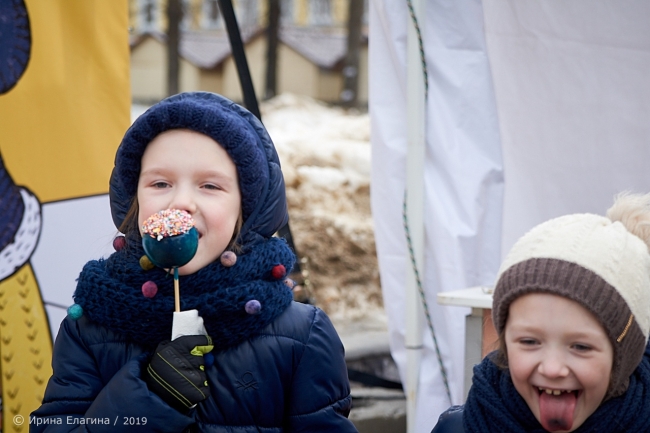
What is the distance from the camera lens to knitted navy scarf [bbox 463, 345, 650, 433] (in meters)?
1.70

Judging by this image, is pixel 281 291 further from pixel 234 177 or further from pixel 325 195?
pixel 325 195

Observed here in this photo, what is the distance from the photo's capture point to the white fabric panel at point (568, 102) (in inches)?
128

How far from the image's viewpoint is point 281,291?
6.57ft

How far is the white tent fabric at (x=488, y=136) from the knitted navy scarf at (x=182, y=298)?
5.68ft

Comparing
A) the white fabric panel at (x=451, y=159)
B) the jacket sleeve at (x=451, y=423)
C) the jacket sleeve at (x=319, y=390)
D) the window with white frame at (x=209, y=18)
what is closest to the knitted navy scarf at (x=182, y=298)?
the jacket sleeve at (x=319, y=390)

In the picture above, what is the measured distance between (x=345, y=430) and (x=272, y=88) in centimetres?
1669

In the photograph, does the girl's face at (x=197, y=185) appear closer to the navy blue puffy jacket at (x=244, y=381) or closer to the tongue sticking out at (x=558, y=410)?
the navy blue puffy jacket at (x=244, y=381)

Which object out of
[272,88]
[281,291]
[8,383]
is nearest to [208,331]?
[281,291]

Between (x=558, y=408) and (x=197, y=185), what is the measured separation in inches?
37.7

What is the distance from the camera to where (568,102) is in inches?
134

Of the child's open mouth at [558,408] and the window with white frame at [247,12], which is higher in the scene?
the child's open mouth at [558,408]

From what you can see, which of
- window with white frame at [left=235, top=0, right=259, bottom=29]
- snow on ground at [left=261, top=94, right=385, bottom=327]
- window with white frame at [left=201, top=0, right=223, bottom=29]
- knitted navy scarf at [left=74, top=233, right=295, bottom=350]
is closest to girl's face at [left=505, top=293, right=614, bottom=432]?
knitted navy scarf at [left=74, top=233, right=295, bottom=350]

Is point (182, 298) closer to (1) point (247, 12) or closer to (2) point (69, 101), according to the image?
(2) point (69, 101)

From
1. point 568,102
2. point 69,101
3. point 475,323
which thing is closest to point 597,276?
point 475,323
